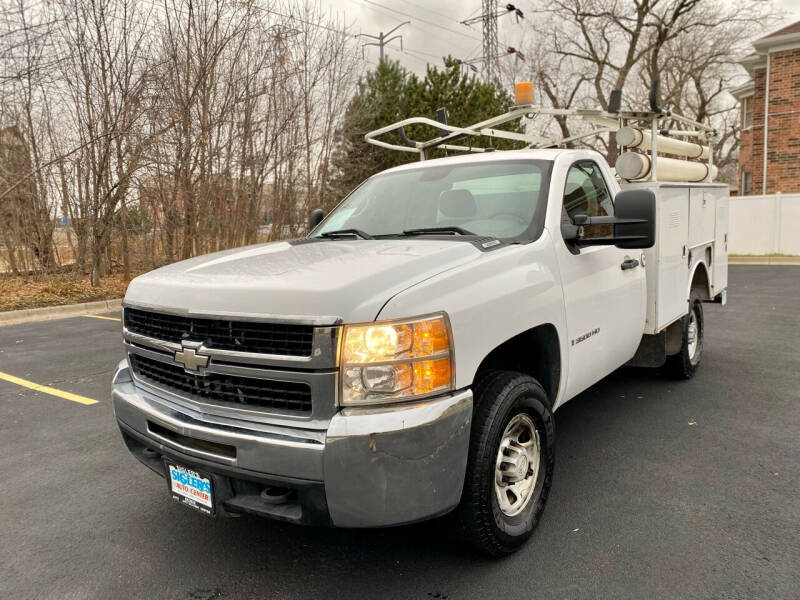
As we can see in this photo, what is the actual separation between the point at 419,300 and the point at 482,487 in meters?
0.86

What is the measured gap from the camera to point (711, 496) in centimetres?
336

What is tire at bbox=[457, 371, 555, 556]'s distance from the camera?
8.37ft

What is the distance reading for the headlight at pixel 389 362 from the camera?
224cm

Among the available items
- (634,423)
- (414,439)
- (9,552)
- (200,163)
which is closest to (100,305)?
(200,163)

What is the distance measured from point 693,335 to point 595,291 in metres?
2.84

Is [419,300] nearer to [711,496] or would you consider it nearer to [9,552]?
[711,496]

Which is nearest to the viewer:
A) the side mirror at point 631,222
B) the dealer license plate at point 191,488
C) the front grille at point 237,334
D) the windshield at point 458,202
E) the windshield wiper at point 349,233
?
the front grille at point 237,334

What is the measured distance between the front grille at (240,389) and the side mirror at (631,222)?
70.6 inches

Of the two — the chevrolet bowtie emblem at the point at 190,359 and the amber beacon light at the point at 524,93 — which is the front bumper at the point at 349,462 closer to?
the chevrolet bowtie emblem at the point at 190,359

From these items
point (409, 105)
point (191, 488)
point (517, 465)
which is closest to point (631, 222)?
point (517, 465)

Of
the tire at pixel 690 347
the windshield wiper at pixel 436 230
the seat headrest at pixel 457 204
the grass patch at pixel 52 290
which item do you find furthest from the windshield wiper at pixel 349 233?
the grass patch at pixel 52 290

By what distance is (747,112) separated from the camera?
26812 millimetres

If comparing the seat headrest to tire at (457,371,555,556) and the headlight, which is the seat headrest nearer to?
tire at (457,371,555,556)

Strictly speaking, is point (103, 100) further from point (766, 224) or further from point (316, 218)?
point (766, 224)
